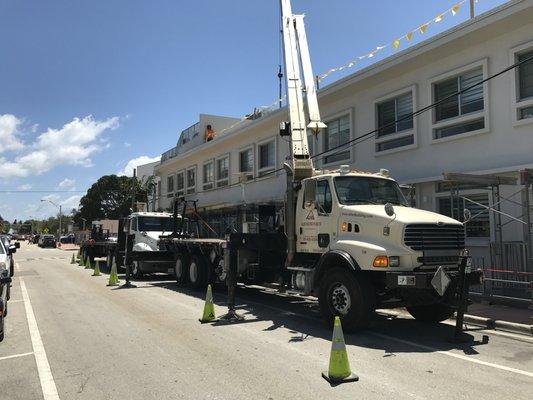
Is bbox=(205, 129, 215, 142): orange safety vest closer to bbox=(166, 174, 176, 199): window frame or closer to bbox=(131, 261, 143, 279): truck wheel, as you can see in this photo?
bbox=(166, 174, 176, 199): window frame

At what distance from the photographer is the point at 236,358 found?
6840 millimetres

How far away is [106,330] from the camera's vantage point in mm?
8836

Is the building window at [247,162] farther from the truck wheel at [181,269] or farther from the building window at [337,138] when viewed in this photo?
the truck wheel at [181,269]

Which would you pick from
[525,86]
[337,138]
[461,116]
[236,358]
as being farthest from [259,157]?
[236,358]

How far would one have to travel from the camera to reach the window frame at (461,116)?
43.1 ft

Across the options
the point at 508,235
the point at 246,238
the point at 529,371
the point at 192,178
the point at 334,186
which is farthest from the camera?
the point at 192,178

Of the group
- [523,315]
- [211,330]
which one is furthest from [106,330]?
Answer: [523,315]

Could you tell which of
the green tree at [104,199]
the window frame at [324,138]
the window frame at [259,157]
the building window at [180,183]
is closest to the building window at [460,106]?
the window frame at [324,138]

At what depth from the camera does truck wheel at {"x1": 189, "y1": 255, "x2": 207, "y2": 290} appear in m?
14.7

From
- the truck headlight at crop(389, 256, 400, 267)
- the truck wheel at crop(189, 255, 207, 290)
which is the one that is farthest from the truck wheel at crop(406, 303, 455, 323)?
the truck wheel at crop(189, 255, 207, 290)

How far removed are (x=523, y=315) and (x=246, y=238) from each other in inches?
234

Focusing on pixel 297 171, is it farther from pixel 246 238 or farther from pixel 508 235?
pixel 508 235

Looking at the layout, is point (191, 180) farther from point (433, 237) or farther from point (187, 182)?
point (433, 237)

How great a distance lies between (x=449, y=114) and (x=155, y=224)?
11328 mm
